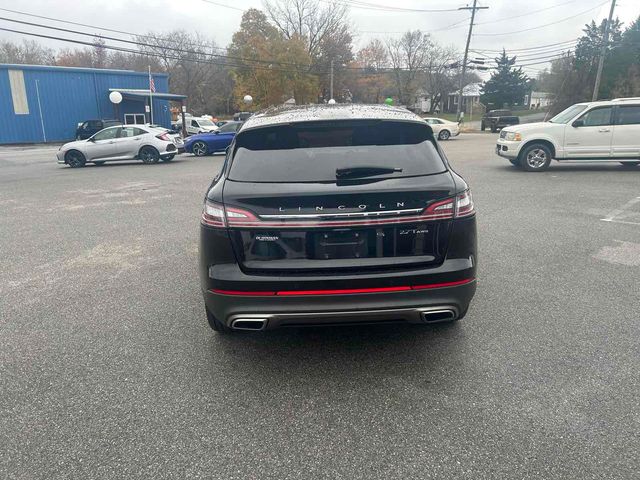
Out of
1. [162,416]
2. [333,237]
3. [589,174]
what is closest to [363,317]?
[333,237]

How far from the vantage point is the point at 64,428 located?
2.66 metres

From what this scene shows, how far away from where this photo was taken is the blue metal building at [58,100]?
2995cm

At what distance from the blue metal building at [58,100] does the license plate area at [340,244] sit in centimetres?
3268

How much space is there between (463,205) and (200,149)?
19039 mm

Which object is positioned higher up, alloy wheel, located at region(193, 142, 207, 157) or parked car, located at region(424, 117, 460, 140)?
parked car, located at region(424, 117, 460, 140)

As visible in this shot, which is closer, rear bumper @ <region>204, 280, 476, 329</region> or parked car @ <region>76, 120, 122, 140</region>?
rear bumper @ <region>204, 280, 476, 329</region>

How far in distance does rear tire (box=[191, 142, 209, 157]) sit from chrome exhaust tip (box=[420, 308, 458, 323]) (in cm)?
1896

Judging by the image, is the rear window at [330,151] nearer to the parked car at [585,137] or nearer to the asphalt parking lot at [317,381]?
the asphalt parking lot at [317,381]

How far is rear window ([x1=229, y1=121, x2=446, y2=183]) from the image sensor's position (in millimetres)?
3076

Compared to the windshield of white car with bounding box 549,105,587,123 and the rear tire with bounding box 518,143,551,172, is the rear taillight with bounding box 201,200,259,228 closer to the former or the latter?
the rear tire with bounding box 518,143,551,172

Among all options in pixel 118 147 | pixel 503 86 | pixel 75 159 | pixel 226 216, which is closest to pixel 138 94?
pixel 75 159

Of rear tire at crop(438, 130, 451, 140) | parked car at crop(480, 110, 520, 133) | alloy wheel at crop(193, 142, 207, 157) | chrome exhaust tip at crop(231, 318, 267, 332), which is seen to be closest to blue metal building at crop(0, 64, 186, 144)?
alloy wheel at crop(193, 142, 207, 157)

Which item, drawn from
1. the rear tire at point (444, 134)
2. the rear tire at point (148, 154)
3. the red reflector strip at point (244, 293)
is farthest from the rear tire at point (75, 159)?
the rear tire at point (444, 134)

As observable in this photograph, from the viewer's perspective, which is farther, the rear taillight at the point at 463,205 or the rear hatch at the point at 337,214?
the rear taillight at the point at 463,205
